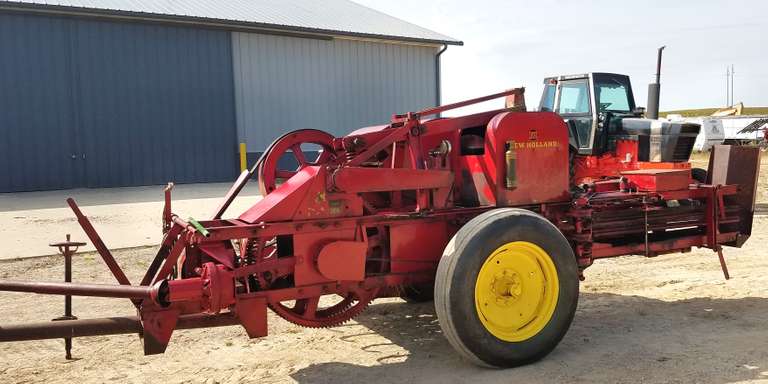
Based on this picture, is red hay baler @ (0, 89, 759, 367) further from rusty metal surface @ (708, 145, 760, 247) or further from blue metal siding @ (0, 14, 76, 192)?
blue metal siding @ (0, 14, 76, 192)

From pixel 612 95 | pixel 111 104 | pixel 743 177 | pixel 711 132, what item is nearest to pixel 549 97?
pixel 612 95

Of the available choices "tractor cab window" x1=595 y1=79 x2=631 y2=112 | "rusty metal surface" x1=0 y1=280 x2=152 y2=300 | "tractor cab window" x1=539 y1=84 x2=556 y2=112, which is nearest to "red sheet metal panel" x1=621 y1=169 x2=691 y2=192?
"tractor cab window" x1=595 y1=79 x2=631 y2=112

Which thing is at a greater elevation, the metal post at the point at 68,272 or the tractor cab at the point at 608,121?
the tractor cab at the point at 608,121

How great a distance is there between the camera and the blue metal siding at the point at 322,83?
1686 centimetres

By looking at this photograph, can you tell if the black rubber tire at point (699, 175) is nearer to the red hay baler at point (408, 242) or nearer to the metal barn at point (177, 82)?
the red hay baler at point (408, 242)

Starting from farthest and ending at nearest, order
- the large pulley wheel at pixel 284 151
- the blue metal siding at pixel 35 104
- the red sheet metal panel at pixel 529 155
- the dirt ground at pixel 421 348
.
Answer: the blue metal siding at pixel 35 104 → the large pulley wheel at pixel 284 151 → the red sheet metal panel at pixel 529 155 → the dirt ground at pixel 421 348

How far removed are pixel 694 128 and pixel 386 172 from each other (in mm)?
4892

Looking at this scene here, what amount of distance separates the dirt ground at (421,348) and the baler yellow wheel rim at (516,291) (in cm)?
25

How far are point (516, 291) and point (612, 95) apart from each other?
4.93 m

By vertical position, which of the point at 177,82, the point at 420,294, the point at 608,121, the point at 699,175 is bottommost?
the point at 420,294

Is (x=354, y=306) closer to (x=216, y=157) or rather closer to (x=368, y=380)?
(x=368, y=380)

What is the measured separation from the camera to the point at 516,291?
4.07 m

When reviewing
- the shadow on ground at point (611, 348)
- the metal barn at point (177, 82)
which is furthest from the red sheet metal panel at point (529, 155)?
the metal barn at point (177, 82)

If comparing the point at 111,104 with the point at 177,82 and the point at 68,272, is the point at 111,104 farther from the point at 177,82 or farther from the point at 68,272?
the point at 68,272
